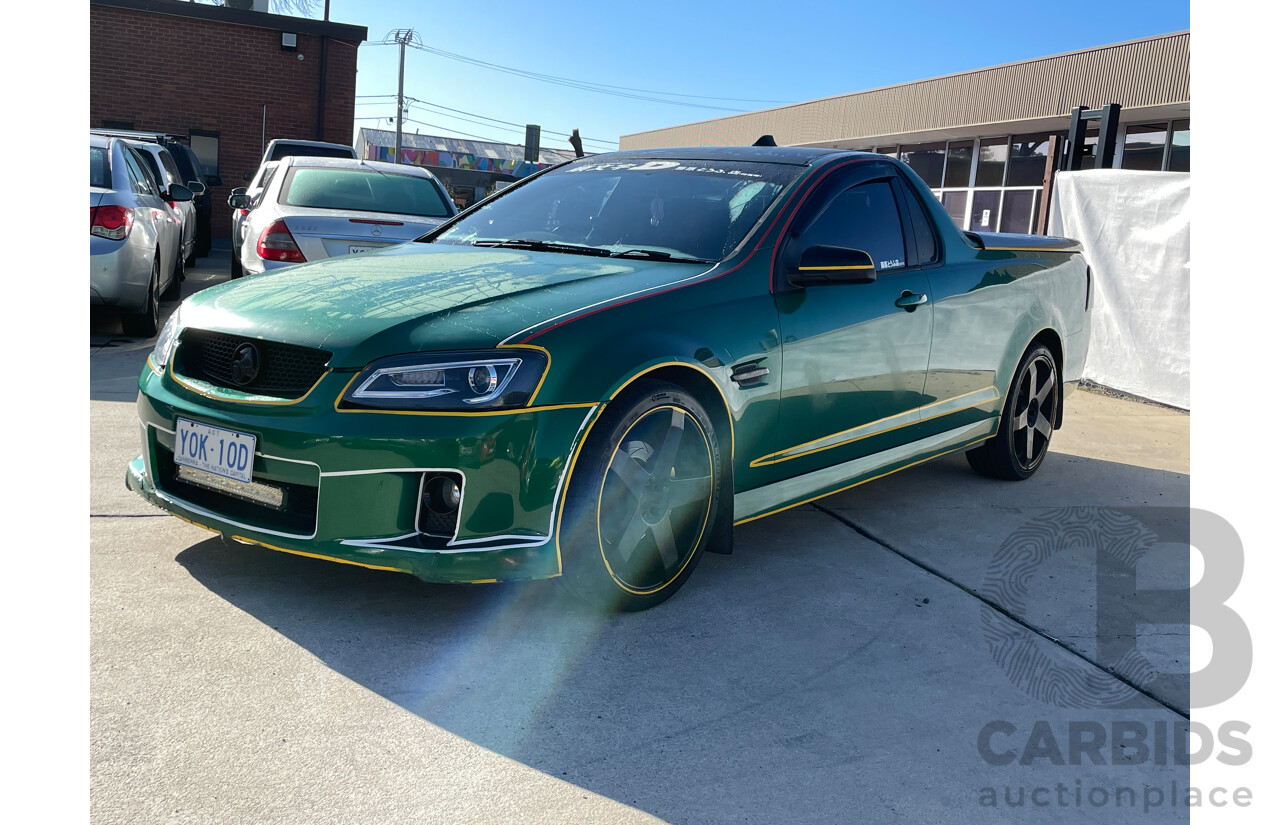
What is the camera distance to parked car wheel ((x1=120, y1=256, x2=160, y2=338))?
8.30 m

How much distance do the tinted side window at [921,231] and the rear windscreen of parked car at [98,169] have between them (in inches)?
237

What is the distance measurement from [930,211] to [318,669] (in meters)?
3.38

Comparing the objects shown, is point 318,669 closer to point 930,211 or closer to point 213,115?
point 930,211

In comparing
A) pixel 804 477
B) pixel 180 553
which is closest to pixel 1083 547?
pixel 804 477

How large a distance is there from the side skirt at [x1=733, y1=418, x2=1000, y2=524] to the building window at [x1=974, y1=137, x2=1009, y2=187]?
1971cm

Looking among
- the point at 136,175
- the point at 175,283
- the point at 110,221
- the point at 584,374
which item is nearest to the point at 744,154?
the point at 584,374

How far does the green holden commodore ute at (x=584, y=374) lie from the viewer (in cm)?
300

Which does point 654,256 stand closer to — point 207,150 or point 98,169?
point 98,169

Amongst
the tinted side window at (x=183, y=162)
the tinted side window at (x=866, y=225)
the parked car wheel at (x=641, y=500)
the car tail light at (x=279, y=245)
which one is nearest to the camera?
the parked car wheel at (x=641, y=500)

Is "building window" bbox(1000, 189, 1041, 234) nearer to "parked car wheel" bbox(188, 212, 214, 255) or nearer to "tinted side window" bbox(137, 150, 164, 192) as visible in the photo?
"parked car wheel" bbox(188, 212, 214, 255)

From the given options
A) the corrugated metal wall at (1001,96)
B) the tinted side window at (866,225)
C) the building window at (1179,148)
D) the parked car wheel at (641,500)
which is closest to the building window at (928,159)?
the corrugated metal wall at (1001,96)

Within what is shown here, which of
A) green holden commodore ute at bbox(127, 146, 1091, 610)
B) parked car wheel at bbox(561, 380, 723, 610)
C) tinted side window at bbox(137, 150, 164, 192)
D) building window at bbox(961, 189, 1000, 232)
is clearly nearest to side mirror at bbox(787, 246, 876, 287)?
green holden commodore ute at bbox(127, 146, 1091, 610)

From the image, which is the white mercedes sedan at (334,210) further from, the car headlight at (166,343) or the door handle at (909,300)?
the door handle at (909,300)

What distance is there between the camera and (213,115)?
2186cm
